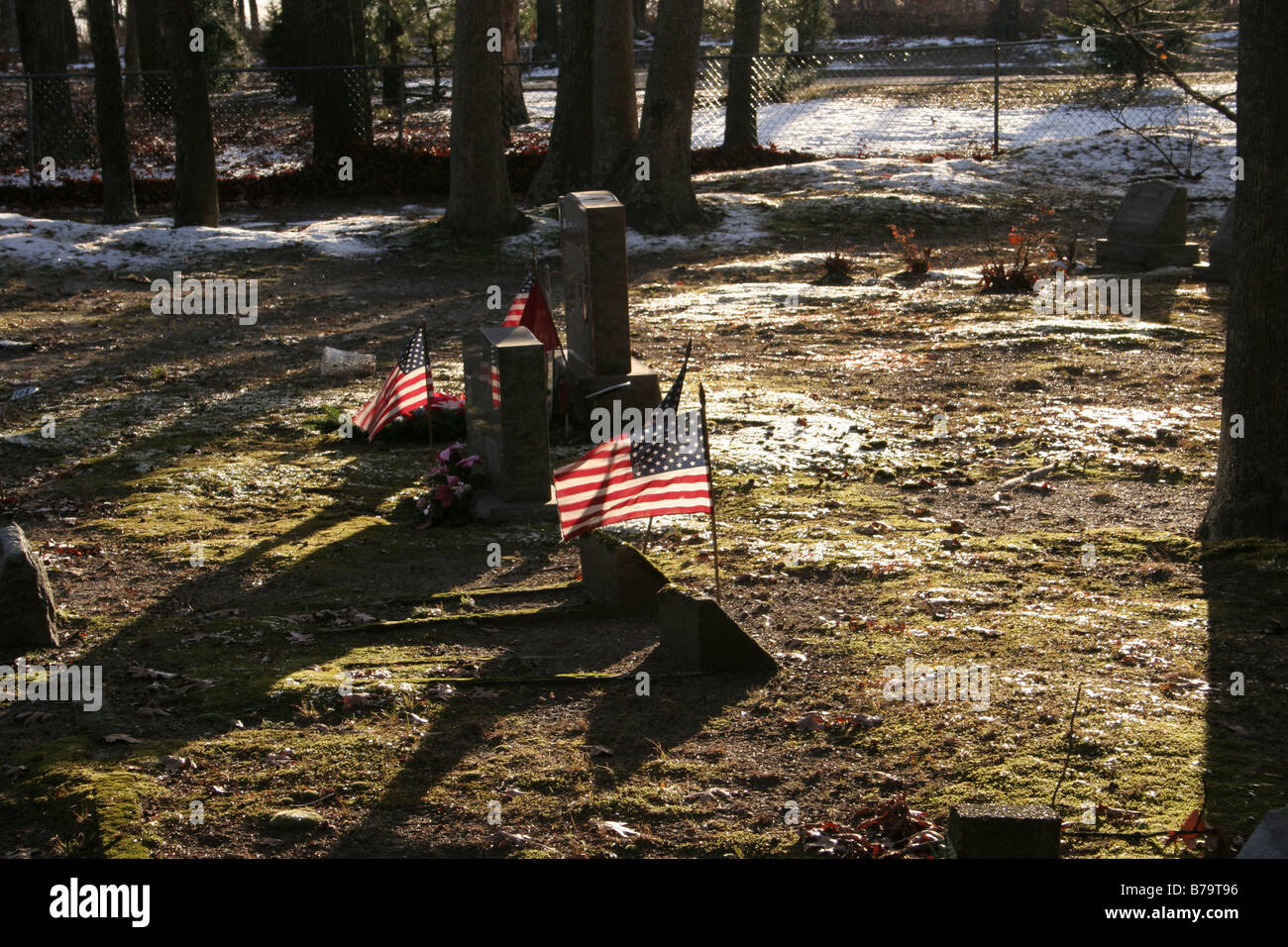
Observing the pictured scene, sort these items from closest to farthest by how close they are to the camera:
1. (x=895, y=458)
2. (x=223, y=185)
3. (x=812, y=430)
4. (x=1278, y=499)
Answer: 1. (x=1278, y=499)
2. (x=895, y=458)
3. (x=812, y=430)
4. (x=223, y=185)

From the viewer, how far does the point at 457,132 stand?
63.6 feet

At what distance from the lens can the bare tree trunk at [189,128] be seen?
1833 cm

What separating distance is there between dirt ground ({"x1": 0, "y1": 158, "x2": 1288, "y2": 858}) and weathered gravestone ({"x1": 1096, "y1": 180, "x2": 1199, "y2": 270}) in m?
3.67

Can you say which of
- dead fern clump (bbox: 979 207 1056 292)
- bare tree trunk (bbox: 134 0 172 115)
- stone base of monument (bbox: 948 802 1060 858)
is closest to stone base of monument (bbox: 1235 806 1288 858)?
stone base of monument (bbox: 948 802 1060 858)

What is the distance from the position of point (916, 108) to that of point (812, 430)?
26.4 metres

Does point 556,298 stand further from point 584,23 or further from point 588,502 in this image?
point 588,502

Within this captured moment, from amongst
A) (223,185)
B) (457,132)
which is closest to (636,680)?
(457,132)

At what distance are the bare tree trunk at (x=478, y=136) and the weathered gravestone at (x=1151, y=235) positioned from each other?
29.0ft

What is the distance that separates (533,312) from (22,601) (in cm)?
493

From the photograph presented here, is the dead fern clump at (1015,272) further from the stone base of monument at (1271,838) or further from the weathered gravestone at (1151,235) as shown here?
the stone base of monument at (1271,838)

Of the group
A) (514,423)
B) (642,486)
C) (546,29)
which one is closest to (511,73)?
(546,29)

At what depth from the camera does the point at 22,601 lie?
6797mm

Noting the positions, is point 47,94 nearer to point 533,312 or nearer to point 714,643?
point 533,312
